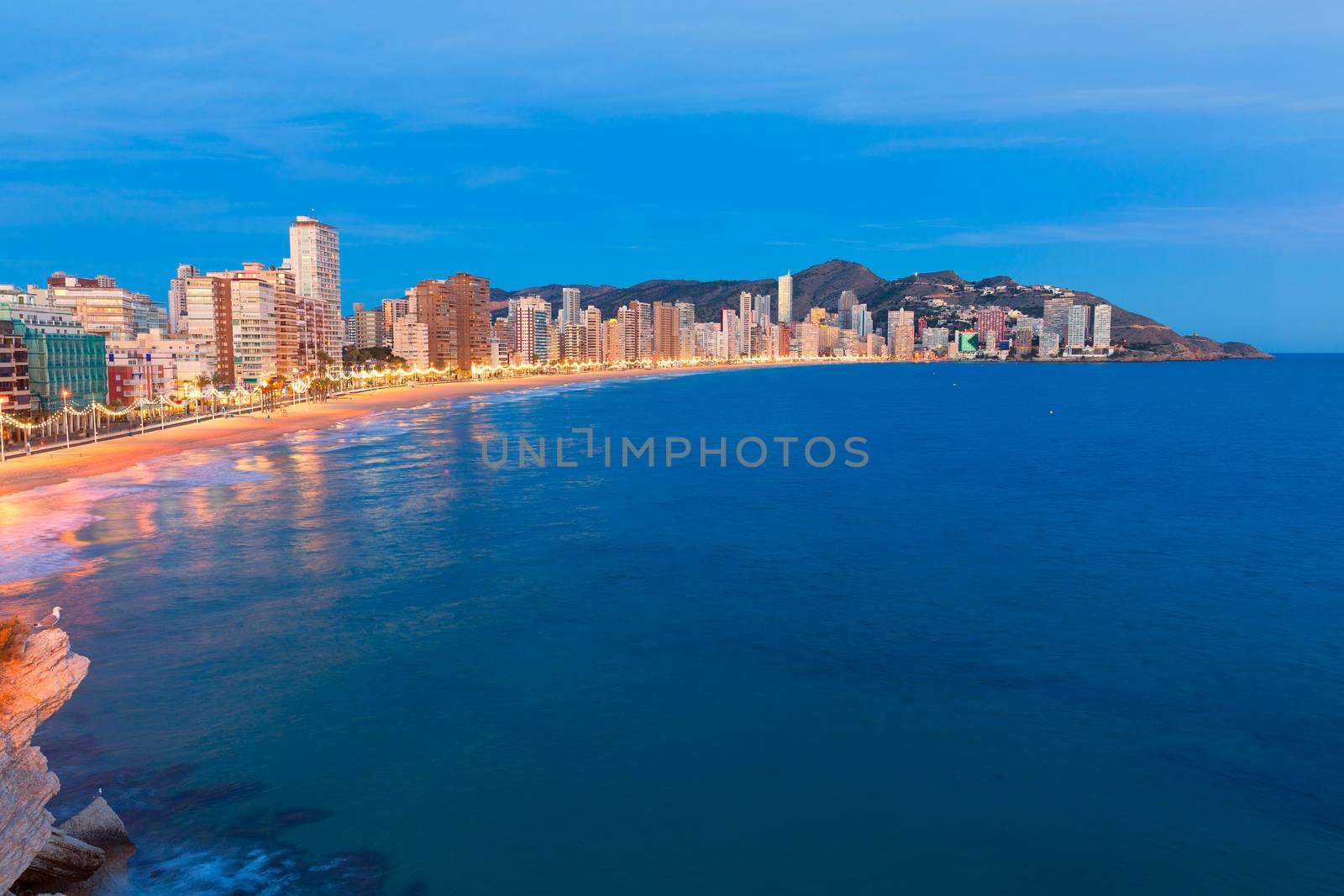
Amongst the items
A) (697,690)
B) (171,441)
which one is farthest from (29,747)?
(171,441)

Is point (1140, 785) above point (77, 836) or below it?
below

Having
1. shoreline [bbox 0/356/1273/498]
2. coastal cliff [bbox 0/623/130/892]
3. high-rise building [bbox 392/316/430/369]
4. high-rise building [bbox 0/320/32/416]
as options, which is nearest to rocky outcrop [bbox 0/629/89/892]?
coastal cliff [bbox 0/623/130/892]

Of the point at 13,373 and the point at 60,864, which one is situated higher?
the point at 13,373

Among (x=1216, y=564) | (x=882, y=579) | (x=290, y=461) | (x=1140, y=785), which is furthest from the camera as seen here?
(x=290, y=461)

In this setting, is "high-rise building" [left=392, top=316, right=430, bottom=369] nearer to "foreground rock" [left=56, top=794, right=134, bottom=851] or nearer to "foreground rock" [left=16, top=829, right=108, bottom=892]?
"foreground rock" [left=56, top=794, right=134, bottom=851]

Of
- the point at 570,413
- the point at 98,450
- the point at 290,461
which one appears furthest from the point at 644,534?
the point at 570,413

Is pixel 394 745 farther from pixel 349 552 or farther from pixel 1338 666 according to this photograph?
pixel 1338 666

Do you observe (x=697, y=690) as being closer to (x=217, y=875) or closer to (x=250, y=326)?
(x=217, y=875)
